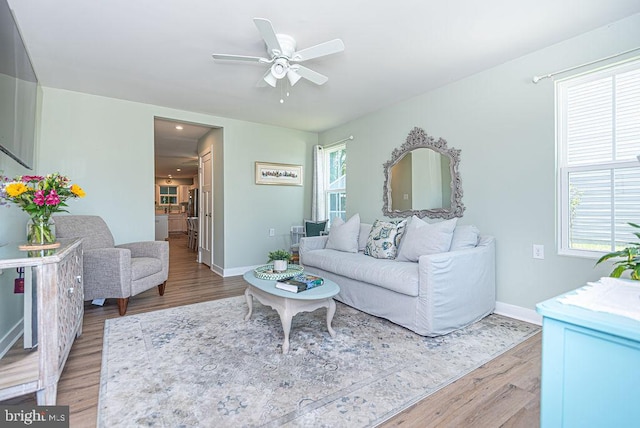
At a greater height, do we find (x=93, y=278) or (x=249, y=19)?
(x=249, y=19)

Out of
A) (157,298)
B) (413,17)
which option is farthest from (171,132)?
(413,17)

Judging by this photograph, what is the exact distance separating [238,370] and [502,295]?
8.17 ft

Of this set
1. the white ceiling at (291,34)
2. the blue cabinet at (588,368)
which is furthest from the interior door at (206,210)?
the blue cabinet at (588,368)

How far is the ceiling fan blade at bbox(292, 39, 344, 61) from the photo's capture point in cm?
209

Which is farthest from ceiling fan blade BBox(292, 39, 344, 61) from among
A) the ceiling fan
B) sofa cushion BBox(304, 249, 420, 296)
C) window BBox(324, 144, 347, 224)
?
window BBox(324, 144, 347, 224)

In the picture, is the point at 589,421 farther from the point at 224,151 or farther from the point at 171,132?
the point at 171,132

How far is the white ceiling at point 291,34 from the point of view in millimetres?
2037

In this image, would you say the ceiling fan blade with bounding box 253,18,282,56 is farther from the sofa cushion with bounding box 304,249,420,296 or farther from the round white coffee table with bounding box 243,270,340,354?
the sofa cushion with bounding box 304,249,420,296

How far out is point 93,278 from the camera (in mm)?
2873

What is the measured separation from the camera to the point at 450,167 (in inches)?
129

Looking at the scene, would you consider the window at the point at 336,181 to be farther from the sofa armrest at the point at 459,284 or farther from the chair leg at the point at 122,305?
the chair leg at the point at 122,305

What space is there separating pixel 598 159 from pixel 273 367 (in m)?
2.93

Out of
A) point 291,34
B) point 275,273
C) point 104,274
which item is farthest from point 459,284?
point 104,274

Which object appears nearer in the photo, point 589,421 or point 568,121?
point 589,421
